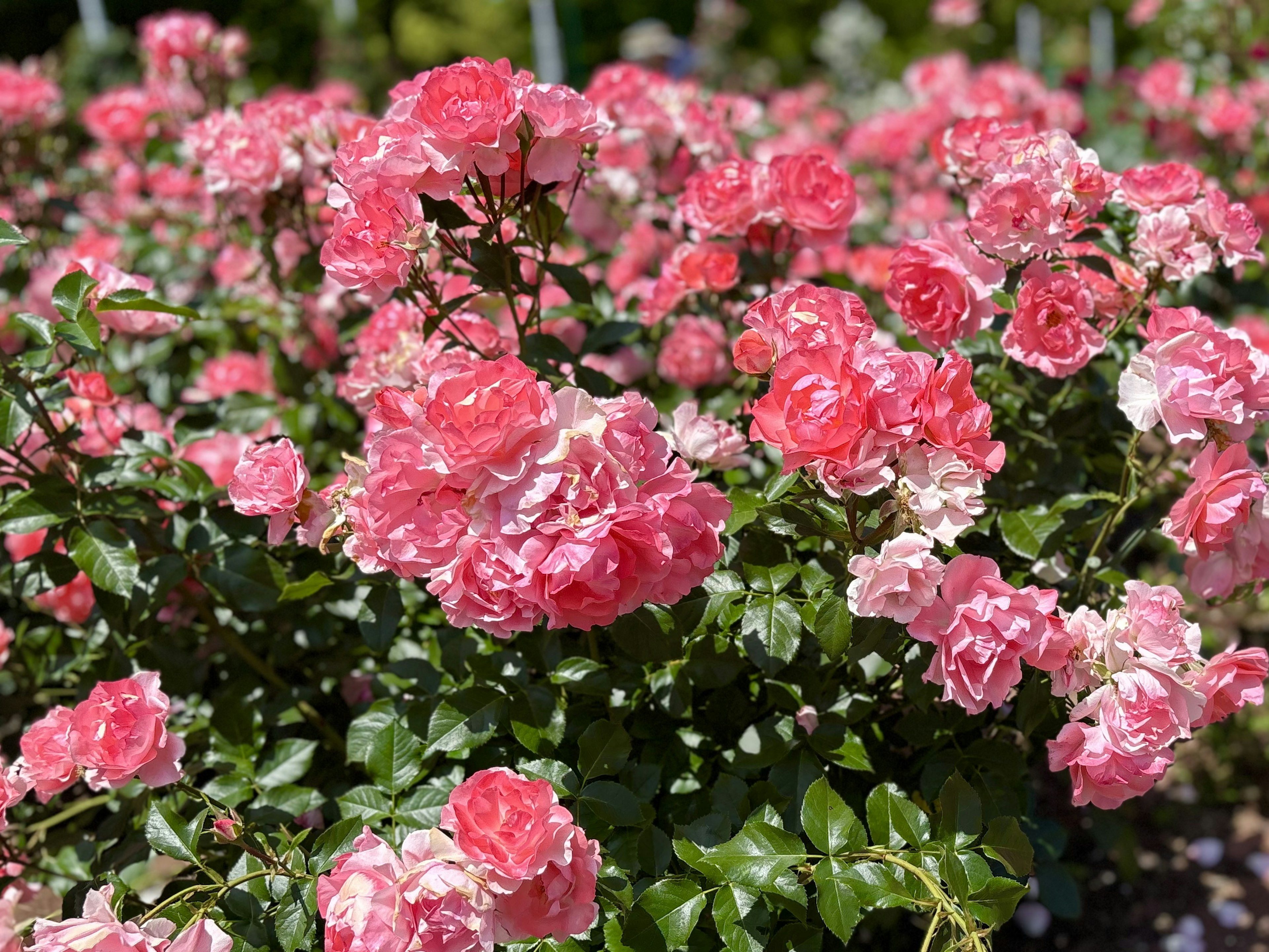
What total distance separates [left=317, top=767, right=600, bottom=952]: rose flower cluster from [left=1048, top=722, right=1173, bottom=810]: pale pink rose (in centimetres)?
50

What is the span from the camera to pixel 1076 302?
51.7 inches

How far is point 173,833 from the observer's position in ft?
3.77

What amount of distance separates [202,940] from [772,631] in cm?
64

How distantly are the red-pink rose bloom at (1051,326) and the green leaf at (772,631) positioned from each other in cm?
44

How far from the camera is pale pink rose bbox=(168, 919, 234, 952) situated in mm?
998

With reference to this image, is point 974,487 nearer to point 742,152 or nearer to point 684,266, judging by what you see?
point 684,266

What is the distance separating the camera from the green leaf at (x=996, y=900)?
1.01 meters

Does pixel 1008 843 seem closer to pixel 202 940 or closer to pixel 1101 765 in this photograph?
pixel 1101 765

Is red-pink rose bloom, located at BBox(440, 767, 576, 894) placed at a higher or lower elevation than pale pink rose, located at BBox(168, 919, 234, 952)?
higher

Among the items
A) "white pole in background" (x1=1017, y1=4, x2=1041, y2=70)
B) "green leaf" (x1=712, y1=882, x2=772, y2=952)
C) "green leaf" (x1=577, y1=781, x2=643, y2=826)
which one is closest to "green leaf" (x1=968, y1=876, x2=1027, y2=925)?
"green leaf" (x1=712, y1=882, x2=772, y2=952)

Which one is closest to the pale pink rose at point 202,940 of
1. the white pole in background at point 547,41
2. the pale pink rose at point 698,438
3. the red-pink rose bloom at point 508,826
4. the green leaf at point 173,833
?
the green leaf at point 173,833

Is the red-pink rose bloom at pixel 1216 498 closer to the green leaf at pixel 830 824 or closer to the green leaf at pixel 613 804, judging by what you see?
the green leaf at pixel 830 824

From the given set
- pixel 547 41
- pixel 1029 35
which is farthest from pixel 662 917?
pixel 1029 35

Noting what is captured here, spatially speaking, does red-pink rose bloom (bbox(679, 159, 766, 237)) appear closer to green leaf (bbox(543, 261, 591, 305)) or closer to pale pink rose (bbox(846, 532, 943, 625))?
green leaf (bbox(543, 261, 591, 305))
